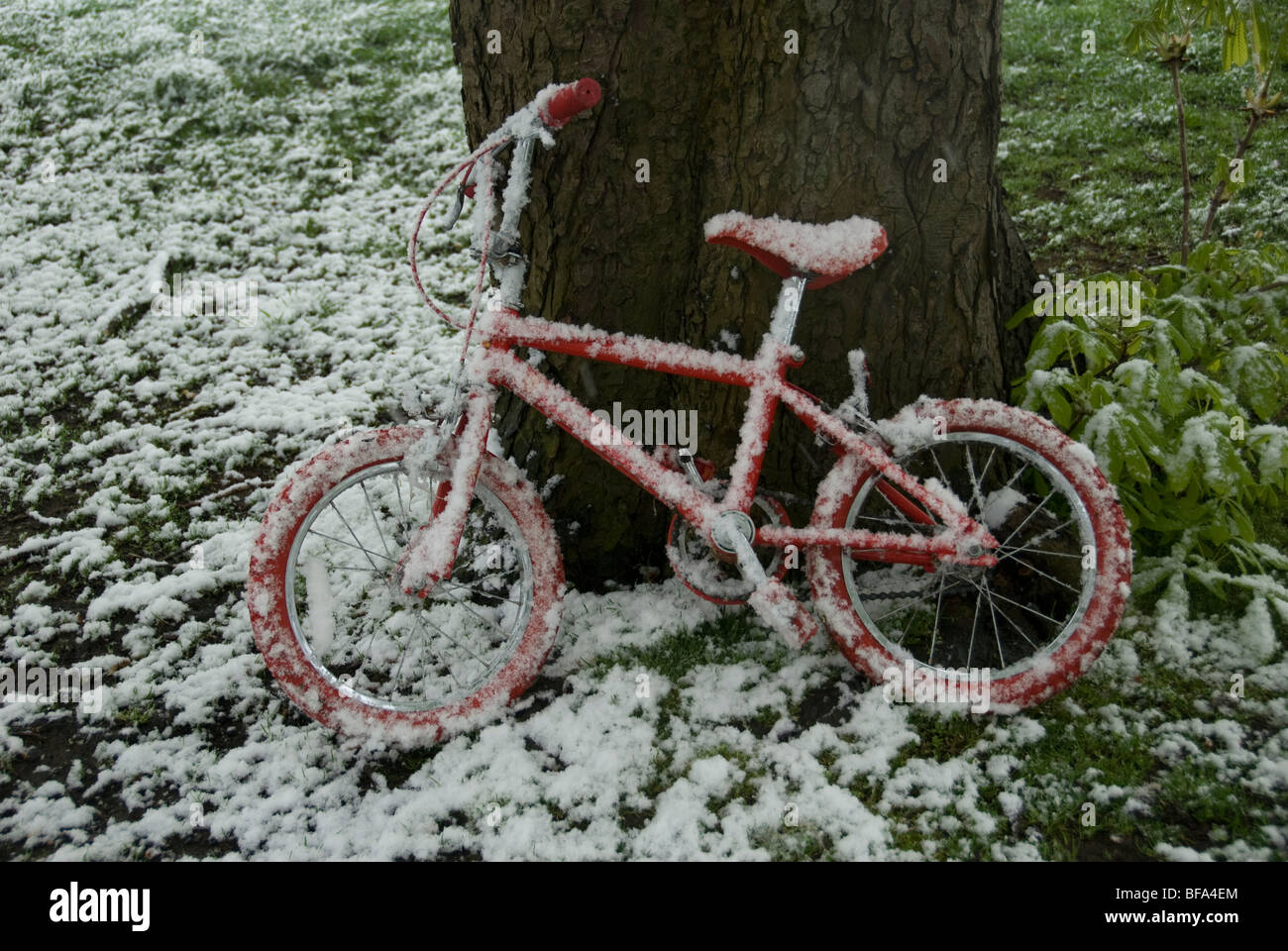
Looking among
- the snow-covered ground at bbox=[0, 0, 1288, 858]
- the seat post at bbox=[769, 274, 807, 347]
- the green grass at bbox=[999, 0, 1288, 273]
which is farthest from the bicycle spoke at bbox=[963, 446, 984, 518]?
the green grass at bbox=[999, 0, 1288, 273]

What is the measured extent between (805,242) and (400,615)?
1.84 meters

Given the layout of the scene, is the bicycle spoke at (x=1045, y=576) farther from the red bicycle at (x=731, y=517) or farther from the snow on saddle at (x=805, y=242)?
the snow on saddle at (x=805, y=242)

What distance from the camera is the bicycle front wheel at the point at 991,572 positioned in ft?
7.90

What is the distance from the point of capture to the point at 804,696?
2.58 m

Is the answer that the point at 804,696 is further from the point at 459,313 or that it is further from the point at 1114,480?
the point at 459,313

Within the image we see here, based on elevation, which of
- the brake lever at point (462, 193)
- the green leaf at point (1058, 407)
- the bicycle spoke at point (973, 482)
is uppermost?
the brake lever at point (462, 193)

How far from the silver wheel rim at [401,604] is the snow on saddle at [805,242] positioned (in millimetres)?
1041

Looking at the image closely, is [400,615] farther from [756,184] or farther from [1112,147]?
[1112,147]

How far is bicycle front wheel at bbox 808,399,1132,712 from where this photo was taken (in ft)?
7.90

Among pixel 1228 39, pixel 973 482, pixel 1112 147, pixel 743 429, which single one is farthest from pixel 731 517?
pixel 1112 147

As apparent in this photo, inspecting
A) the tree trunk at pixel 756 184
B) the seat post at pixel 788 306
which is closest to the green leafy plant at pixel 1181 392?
the tree trunk at pixel 756 184

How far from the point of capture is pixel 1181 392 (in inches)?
101

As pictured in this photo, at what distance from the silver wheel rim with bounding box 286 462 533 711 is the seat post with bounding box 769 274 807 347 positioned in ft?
3.22
